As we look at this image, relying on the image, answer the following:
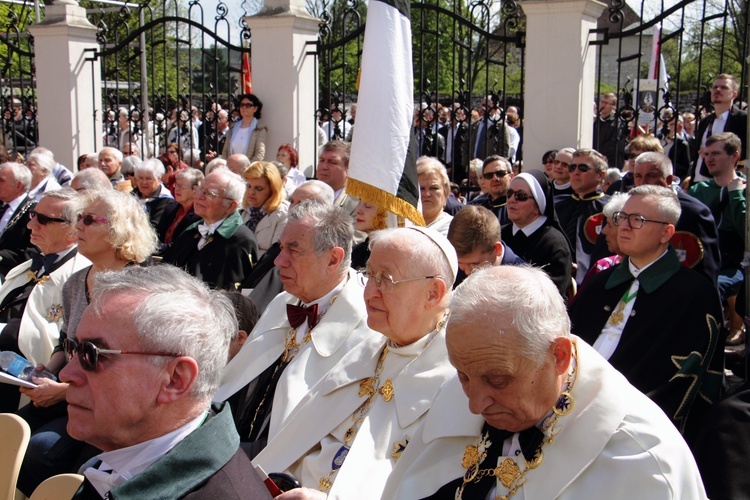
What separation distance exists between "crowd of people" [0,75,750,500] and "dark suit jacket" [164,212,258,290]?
0.7 inches

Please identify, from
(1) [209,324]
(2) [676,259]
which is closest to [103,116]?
(2) [676,259]

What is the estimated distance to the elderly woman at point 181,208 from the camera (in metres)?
7.94

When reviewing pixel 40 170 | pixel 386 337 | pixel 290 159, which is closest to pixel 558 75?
pixel 290 159

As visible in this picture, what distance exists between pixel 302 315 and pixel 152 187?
525cm

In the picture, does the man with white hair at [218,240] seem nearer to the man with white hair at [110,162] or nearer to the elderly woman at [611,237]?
the elderly woman at [611,237]

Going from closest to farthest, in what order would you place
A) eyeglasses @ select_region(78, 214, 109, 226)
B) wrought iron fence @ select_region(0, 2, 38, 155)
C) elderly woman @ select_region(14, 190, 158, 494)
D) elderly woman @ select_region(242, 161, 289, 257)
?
1. elderly woman @ select_region(14, 190, 158, 494)
2. eyeglasses @ select_region(78, 214, 109, 226)
3. elderly woman @ select_region(242, 161, 289, 257)
4. wrought iron fence @ select_region(0, 2, 38, 155)

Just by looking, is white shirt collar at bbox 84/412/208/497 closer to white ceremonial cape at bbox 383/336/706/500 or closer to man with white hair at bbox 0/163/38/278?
white ceremonial cape at bbox 383/336/706/500

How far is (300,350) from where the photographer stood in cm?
412

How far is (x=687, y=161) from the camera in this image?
9.21 m

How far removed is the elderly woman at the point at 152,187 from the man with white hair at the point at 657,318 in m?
5.30

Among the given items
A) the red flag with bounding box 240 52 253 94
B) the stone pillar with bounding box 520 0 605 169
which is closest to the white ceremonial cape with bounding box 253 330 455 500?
the stone pillar with bounding box 520 0 605 169

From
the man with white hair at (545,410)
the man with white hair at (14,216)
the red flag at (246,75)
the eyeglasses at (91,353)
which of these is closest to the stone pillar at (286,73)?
the red flag at (246,75)

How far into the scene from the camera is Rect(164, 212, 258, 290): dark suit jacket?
6.24 m

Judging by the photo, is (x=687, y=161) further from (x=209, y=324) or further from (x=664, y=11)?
(x=209, y=324)
